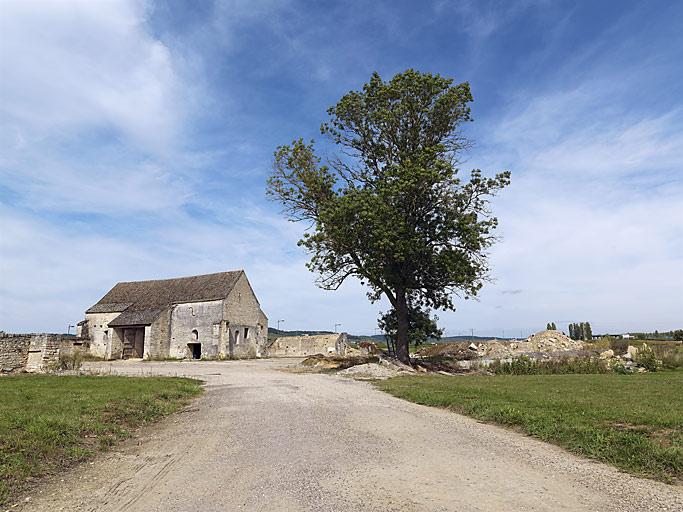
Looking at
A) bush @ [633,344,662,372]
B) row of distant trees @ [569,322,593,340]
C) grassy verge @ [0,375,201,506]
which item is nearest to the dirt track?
grassy verge @ [0,375,201,506]

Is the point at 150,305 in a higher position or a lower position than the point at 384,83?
lower

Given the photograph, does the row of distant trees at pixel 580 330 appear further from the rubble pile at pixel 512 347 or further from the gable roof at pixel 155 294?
the gable roof at pixel 155 294

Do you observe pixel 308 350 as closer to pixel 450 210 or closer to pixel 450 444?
pixel 450 210

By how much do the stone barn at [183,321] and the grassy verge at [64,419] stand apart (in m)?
30.0

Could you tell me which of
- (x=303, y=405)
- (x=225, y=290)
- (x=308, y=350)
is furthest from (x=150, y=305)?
(x=303, y=405)

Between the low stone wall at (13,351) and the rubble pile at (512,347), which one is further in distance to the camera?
the rubble pile at (512,347)

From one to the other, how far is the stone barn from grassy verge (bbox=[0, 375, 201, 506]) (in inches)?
1179

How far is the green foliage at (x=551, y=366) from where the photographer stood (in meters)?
23.1

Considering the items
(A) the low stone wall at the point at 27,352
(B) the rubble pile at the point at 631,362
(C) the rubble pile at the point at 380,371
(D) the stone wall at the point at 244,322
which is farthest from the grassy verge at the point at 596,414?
(D) the stone wall at the point at 244,322

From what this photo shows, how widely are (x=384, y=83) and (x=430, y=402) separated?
18775mm

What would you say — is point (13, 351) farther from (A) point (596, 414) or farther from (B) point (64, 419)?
(A) point (596, 414)

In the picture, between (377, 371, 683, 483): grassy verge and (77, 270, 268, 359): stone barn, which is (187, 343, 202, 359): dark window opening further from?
(377, 371, 683, 483): grassy verge

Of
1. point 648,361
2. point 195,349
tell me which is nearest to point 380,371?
point 648,361

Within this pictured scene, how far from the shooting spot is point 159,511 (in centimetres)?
493
